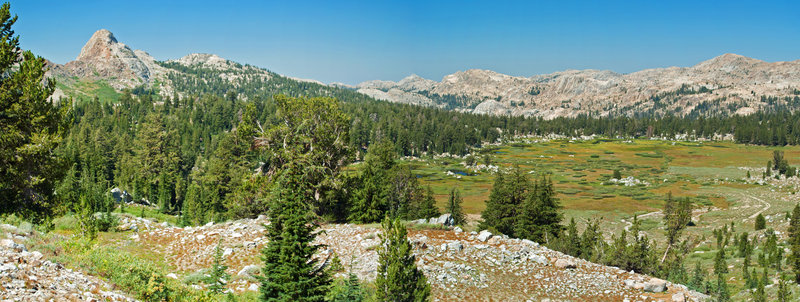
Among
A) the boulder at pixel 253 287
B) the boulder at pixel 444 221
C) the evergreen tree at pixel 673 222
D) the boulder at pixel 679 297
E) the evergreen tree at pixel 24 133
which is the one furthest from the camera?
the evergreen tree at pixel 673 222

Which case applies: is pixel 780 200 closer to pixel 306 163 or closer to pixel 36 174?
pixel 306 163

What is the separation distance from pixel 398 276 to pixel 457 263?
29.6ft

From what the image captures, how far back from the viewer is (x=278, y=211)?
53.2ft

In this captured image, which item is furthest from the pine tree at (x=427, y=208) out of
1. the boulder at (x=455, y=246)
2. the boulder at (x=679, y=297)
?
the boulder at (x=679, y=297)

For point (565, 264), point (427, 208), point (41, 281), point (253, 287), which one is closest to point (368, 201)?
point (427, 208)

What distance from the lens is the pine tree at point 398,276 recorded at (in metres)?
16.8

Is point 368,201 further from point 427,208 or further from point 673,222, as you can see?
point 673,222

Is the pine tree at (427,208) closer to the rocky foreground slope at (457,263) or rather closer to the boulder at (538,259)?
the rocky foreground slope at (457,263)

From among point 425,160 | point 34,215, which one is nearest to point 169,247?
point 34,215

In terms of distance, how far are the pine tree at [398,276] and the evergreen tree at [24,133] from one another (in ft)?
69.4

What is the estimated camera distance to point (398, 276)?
1686cm

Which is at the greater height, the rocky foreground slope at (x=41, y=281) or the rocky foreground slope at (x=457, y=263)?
the rocky foreground slope at (x=41, y=281)

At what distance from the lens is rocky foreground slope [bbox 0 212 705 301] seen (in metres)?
22.0

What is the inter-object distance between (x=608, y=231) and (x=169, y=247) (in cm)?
6759
